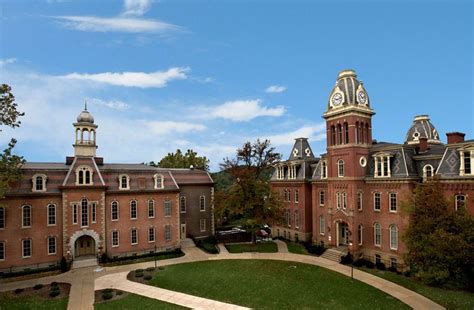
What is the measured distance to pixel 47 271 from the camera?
30078 mm

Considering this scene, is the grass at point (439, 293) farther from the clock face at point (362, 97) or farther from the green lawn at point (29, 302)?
the green lawn at point (29, 302)

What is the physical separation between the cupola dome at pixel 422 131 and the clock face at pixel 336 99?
16379 mm

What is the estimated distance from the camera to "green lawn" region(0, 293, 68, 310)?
2136 cm

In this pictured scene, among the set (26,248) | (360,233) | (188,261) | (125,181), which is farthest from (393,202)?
(26,248)

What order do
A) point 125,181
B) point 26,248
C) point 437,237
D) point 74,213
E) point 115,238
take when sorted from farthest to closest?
point 125,181 < point 115,238 < point 74,213 < point 26,248 < point 437,237

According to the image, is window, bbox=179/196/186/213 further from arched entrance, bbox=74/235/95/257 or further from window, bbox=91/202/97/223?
arched entrance, bbox=74/235/95/257

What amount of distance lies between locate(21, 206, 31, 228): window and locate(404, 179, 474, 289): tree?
3498 cm

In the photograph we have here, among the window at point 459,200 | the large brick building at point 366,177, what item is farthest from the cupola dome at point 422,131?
the window at point 459,200

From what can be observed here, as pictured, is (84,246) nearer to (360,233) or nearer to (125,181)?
(125,181)

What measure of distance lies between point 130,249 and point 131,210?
4.58 m

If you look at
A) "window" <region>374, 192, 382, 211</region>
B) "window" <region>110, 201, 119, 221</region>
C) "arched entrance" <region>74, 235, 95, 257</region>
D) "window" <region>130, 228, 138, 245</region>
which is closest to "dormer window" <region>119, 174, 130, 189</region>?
"window" <region>110, 201, 119, 221</region>

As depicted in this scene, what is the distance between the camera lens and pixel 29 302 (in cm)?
2230

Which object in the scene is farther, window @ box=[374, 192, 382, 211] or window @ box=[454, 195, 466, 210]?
window @ box=[374, 192, 382, 211]

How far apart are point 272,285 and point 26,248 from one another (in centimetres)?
2499
